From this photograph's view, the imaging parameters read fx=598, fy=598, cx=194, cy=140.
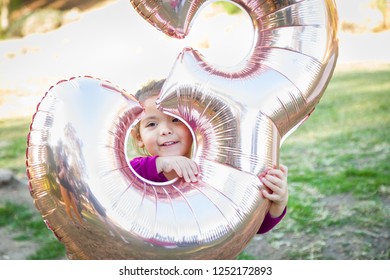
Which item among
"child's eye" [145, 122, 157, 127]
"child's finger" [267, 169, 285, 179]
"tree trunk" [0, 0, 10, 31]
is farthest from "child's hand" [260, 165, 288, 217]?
"tree trunk" [0, 0, 10, 31]

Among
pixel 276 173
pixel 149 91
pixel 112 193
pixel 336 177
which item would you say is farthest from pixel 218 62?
pixel 112 193

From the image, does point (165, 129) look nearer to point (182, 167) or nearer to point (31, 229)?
point (182, 167)

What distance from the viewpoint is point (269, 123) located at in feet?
4.75

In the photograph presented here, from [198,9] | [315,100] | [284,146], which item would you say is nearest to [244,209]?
[315,100]

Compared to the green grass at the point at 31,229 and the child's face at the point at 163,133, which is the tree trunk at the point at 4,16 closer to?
the green grass at the point at 31,229

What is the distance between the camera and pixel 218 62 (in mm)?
3219

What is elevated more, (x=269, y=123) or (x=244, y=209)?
(x=269, y=123)

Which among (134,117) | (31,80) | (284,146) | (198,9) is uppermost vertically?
(31,80)

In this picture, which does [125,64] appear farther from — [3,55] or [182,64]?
[182,64]

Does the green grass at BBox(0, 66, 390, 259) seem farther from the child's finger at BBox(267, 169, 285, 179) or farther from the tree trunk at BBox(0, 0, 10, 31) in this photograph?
the child's finger at BBox(267, 169, 285, 179)

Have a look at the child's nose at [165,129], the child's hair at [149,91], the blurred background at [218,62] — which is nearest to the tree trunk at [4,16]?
the blurred background at [218,62]

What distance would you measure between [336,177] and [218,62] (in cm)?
88

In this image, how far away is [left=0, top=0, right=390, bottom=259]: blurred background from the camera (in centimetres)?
306

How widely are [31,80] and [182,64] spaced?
2.59m
